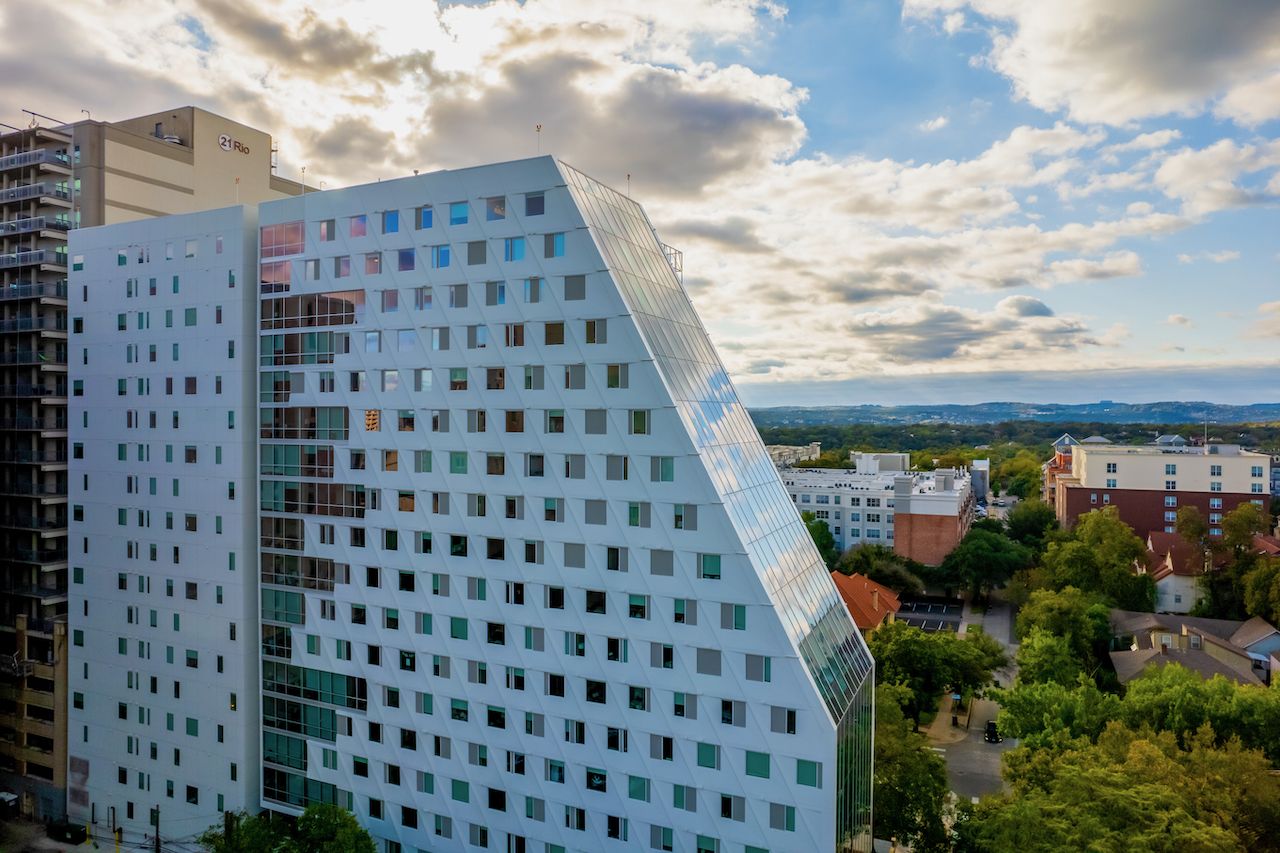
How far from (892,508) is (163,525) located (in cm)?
10615

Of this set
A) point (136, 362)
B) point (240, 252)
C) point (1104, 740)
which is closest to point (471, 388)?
point (240, 252)

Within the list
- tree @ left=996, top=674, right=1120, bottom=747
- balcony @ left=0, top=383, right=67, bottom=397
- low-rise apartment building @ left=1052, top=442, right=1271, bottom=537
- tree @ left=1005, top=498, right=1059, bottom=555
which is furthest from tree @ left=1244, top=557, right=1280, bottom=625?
balcony @ left=0, top=383, right=67, bottom=397

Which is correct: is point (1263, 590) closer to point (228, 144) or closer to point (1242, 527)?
point (1242, 527)

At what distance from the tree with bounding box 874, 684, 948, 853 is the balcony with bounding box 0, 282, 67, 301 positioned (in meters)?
65.5

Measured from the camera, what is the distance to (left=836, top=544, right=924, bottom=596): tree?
107562 mm

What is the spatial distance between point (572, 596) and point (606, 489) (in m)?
5.90

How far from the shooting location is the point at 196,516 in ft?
163

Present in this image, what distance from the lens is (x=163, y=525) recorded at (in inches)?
2008

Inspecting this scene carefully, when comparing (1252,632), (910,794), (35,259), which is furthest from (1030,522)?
(35,259)

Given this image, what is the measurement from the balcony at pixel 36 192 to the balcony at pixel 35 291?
6.70m

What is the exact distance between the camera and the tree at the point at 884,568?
10756cm

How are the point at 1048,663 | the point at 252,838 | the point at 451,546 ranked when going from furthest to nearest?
the point at 1048,663, the point at 451,546, the point at 252,838

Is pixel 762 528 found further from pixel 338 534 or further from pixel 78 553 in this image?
pixel 78 553

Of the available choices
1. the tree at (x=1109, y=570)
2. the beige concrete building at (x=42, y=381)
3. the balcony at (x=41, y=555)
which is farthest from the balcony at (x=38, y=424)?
the tree at (x=1109, y=570)
